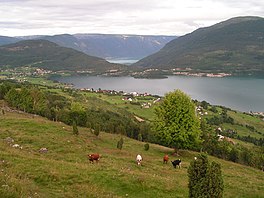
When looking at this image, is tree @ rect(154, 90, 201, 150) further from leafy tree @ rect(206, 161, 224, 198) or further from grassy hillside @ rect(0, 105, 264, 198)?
leafy tree @ rect(206, 161, 224, 198)

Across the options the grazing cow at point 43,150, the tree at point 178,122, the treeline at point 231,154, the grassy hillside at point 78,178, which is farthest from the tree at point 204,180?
the treeline at point 231,154

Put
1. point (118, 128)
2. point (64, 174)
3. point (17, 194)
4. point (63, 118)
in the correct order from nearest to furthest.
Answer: point (17, 194), point (64, 174), point (63, 118), point (118, 128)

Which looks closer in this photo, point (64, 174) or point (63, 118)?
point (64, 174)

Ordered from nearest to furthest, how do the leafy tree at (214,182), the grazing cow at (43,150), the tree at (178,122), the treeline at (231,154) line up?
1. the leafy tree at (214,182)
2. the grazing cow at (43,150)
3. the tree at (178,122)
4. the treeline at (231,154)

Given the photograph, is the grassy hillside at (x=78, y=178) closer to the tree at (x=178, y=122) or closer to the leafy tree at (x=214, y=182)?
the leafy tree at (x=214, y=182)

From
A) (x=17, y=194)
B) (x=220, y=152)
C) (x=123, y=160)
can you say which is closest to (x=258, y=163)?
(x=220, y=152)

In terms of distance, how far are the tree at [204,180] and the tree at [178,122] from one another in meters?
30.2

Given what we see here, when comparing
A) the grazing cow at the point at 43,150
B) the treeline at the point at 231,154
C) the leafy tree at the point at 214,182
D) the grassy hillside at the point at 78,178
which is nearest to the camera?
the leafy tree at the point at 214,182

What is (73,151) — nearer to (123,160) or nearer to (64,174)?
(123,160)

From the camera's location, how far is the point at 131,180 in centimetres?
2295

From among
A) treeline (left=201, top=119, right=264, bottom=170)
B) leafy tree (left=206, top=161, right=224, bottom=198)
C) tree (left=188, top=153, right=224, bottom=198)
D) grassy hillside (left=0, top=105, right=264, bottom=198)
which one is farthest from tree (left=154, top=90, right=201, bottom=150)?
leafy tree (left=206, top=161, right=224, bottom=198)

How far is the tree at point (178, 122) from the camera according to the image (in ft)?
161

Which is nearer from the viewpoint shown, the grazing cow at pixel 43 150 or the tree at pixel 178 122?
the grazing cow at pixel 43 150

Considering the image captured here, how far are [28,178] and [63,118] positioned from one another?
183 ft
